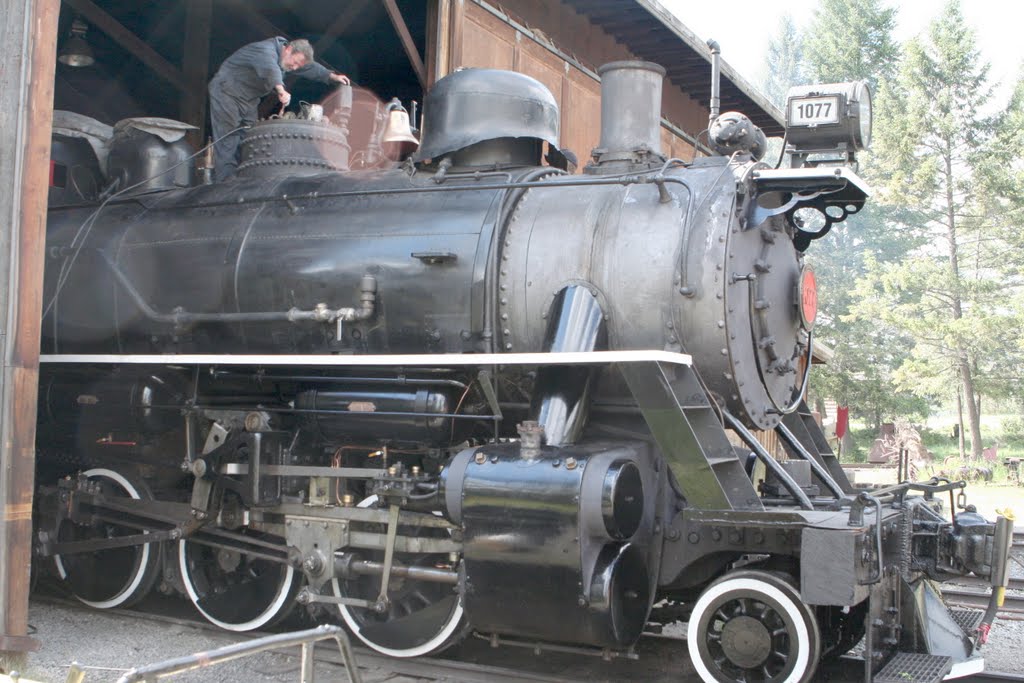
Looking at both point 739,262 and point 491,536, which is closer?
point 491,536

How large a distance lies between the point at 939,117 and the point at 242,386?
28882mm

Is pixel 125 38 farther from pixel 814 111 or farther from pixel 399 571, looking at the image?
pixel 814 111

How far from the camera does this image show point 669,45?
1240 centimetres

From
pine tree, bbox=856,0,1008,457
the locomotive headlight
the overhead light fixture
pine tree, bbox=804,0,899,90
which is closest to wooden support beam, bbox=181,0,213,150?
the overhead light fixture

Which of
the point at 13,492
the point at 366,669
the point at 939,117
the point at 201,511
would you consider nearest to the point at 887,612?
the point at 366,669

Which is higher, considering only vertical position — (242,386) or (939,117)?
(939,117)

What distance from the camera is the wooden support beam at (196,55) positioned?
1088cm

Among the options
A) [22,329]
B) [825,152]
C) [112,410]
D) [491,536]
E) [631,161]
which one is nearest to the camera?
[491,536]

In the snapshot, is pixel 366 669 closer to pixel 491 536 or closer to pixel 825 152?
pixel 491 536

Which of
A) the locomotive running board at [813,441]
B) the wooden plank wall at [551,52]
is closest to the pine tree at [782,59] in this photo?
the wooden plank wall at [551,52]

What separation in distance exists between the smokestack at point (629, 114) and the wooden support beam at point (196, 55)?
651 centimetres

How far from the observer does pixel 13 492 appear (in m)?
4.76

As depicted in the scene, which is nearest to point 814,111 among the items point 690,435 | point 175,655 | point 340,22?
point 690,435

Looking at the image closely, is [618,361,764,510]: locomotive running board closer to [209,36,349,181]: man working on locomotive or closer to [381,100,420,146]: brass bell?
[381,100,420,146]: brass bell
